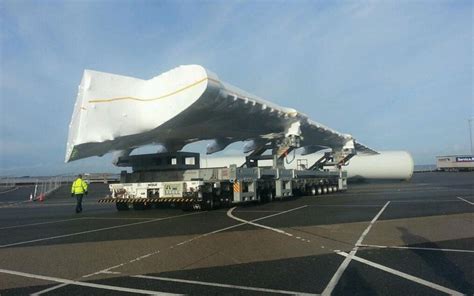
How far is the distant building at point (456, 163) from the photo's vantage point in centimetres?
8619

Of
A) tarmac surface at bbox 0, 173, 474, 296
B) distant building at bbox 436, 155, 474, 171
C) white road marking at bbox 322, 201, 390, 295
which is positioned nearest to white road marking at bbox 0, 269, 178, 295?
tarmac surface at bbox 0, 173, 474, 296

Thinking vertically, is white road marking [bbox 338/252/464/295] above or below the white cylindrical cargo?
below

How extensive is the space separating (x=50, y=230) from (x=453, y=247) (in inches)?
424

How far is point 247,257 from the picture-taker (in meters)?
8.31

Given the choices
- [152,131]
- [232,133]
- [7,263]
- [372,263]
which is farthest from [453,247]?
[232,133]

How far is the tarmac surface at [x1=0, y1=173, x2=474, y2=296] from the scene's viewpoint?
6297 mm

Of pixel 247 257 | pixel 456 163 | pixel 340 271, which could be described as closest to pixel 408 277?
pixel 340 271

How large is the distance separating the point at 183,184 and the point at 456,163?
274 feet

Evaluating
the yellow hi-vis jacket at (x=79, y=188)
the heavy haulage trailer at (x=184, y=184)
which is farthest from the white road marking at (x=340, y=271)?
the yellow hi-vis jacket at (x=79, y=188)

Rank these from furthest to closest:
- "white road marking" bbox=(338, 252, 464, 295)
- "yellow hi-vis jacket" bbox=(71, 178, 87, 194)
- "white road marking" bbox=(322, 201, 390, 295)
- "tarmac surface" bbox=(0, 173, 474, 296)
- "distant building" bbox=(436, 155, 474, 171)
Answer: "distant building" bbox=(436, 155, 474, 171) < "yellow hi-vis jacket" bbox=(71, 178, 87, 194) < "tarmac surface" bbox=(0, 173, 474, 296) < "white road marking" bbox=(322, 201, 390, 295) < "white road marking" bbox=(338, 252, 464, 295)

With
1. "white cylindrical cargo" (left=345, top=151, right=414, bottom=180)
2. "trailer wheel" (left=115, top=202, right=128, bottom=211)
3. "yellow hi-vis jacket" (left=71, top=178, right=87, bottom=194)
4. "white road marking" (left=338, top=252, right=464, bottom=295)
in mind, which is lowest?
"white road marking" (left=338, top=252, right=464, bottom=295)

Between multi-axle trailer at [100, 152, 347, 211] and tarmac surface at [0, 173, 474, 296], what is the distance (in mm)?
3807

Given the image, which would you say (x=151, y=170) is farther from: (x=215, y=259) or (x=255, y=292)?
(x=255, y=292)

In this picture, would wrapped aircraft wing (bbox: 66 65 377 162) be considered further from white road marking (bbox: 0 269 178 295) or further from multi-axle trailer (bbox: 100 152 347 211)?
white road marking (bbox: 0 269 178 295)
